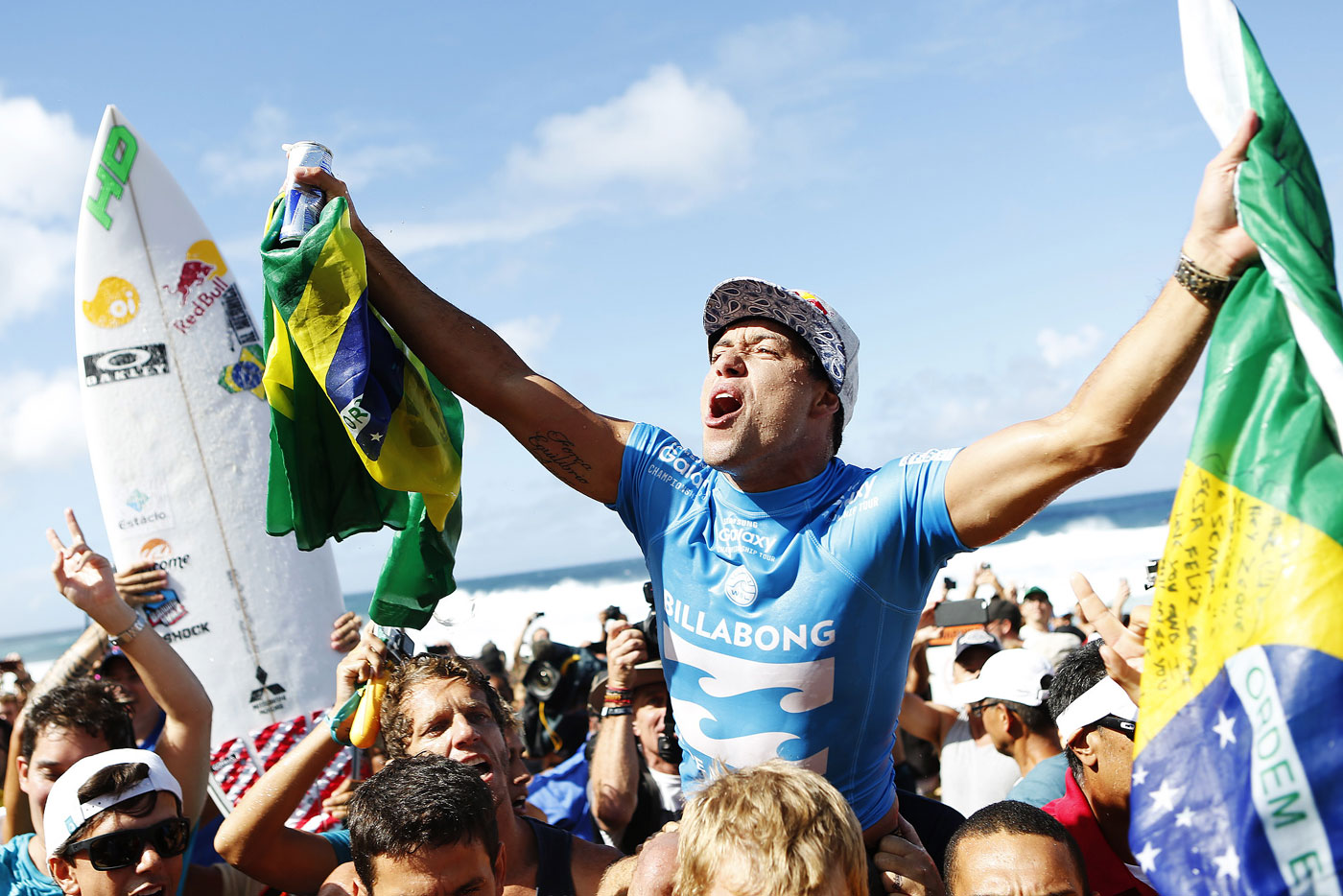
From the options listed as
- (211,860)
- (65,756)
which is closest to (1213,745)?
(65,756)

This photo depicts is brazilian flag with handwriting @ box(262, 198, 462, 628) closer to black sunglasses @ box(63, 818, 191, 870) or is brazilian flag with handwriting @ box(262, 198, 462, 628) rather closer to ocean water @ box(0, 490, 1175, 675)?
black sunglasses @ box(63, 818, 191, 870)

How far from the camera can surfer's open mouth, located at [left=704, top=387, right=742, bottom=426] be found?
8.08ft

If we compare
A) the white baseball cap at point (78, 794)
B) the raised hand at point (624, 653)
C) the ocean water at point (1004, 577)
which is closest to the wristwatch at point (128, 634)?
the white baseball cap at point (78, 794)

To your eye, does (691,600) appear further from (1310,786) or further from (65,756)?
(65,756)

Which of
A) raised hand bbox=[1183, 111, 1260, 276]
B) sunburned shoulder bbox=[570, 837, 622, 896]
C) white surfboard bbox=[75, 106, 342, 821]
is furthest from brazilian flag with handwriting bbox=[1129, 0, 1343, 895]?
white surfboard bbox=[75, 106, 342, 821]

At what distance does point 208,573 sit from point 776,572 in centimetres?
408

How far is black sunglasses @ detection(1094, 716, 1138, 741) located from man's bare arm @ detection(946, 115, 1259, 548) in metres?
1.29

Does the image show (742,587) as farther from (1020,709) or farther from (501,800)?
(1020,709)

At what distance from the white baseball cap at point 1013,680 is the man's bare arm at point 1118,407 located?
225 cm

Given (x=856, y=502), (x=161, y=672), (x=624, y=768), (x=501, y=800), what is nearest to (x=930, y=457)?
(x=856, y=502)

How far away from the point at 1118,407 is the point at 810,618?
0.78 metres

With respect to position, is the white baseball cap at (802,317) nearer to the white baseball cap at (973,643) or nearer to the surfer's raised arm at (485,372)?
the surfer's raised arm at (485,372)

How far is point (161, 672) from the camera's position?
11.5ft

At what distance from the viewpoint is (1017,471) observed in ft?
6.97
